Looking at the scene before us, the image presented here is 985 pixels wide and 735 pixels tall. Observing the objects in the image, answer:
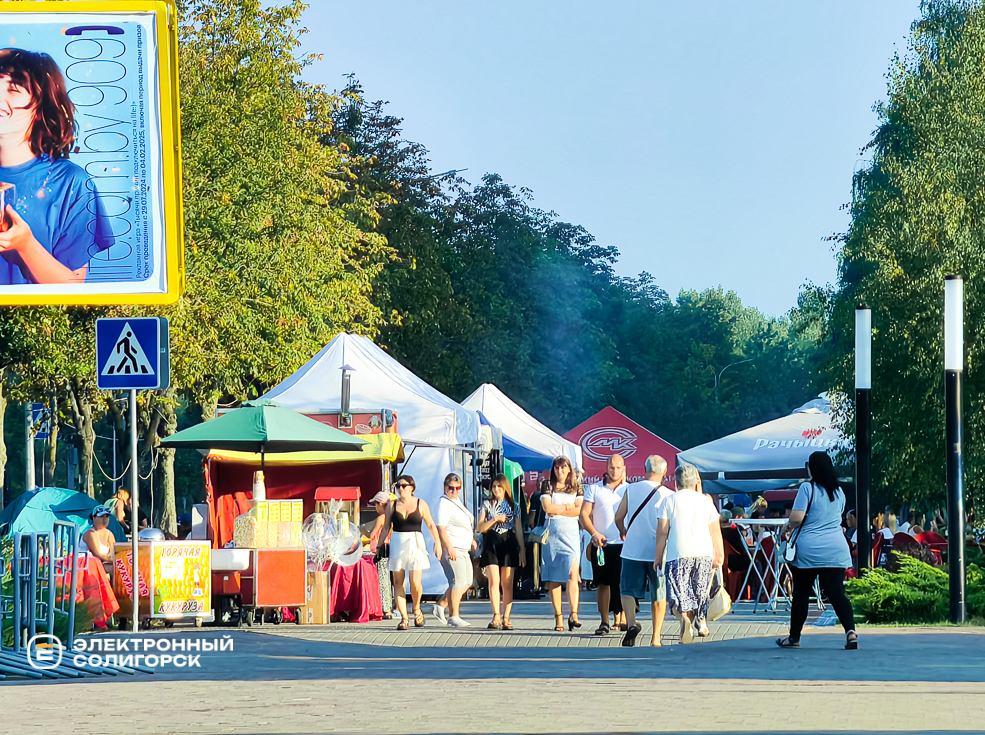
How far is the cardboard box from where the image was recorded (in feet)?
59.3

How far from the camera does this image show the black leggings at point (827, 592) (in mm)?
13906

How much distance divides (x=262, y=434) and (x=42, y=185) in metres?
4.83

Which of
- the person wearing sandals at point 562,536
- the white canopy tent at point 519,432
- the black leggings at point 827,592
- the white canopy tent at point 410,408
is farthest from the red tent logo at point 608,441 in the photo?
the black leggings at point 827,592

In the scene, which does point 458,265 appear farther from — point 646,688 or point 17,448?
point 646,688

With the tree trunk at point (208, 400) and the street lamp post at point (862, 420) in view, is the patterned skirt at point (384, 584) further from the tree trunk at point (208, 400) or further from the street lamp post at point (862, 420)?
the tree trunk at point (208, 400)

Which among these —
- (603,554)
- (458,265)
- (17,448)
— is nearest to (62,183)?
(603,554)

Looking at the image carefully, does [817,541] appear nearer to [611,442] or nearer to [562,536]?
[562,536]

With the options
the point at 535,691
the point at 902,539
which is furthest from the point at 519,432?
the point at 535,691

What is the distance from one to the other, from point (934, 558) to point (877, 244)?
25.7ft

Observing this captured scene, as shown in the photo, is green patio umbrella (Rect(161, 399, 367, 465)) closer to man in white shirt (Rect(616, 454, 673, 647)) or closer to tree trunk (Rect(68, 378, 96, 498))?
man in white shirt (Rect(616, 454, 673, 647))

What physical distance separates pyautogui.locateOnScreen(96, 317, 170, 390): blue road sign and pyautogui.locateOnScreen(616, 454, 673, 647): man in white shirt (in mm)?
4517

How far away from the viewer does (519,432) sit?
102 ft

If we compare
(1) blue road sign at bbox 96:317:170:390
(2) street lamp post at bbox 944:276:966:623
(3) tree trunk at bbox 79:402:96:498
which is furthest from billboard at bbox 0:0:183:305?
(3) tree trunk at bbox 79:402:96:498

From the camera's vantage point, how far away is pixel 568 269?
7038cm
